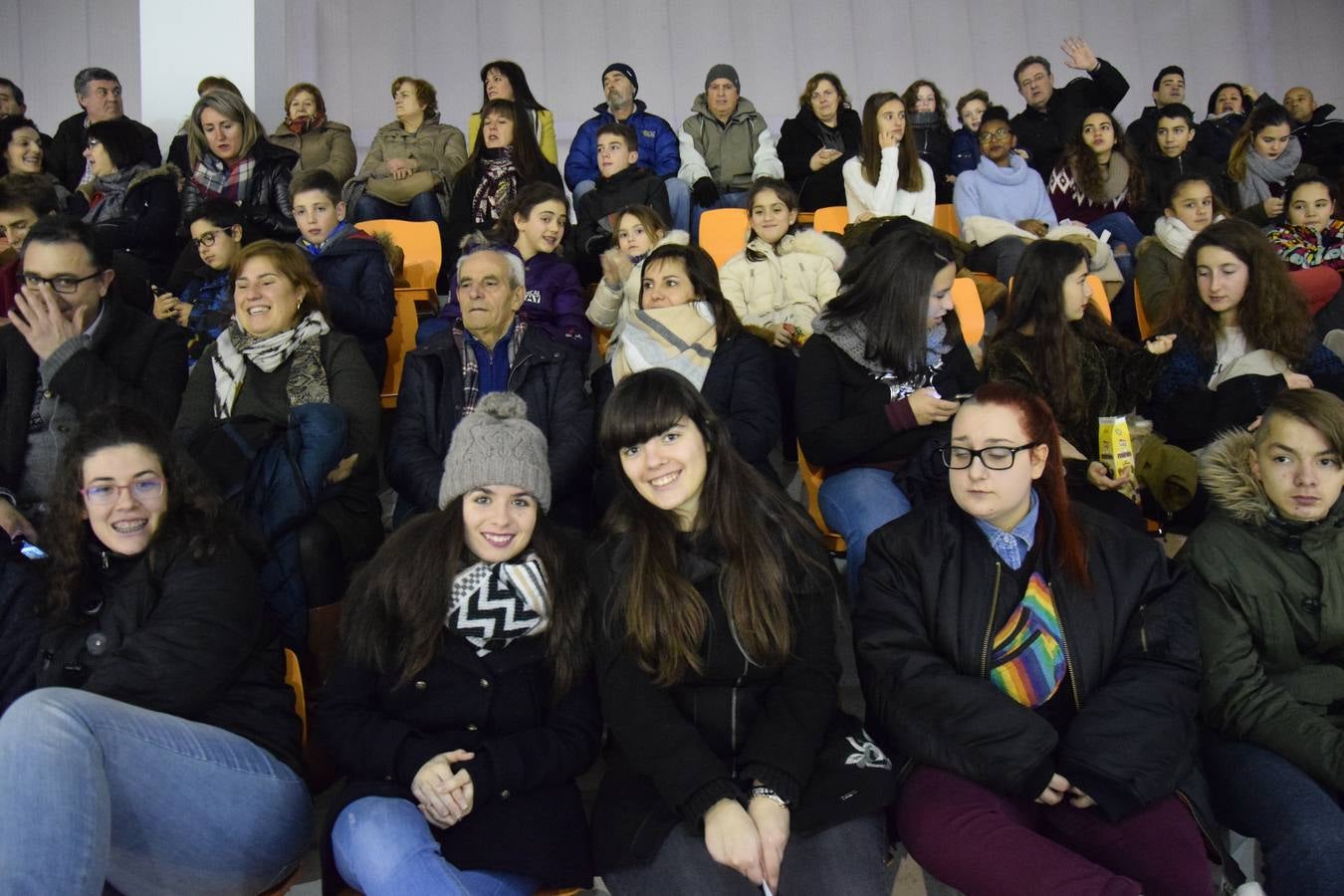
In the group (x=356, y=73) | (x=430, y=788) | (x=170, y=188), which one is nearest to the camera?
(x=430, y=788)

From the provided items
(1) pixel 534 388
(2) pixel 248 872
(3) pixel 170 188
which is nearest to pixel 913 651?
(2) pixel 248 872

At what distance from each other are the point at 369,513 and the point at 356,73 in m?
5.64

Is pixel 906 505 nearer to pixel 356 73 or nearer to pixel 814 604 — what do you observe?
pixel 814 604

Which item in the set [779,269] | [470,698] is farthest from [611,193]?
[470,698]

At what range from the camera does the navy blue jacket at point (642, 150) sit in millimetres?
5445

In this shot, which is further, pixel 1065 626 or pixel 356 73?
pixel 356 73

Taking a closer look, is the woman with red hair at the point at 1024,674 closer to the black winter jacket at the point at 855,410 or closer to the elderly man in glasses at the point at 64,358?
the black winter jacket at the point at 855,410

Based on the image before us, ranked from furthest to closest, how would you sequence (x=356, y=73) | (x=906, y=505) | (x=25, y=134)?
1. (x=356, y=73)
2. (x=25, y=134)
3. (x=906, y=505)

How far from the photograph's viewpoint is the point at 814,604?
2.12m

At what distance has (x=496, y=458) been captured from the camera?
218cm

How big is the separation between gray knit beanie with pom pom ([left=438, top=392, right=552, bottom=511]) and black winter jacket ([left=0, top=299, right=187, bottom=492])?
0.92 m

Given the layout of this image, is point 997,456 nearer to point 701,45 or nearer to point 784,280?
point 784,280

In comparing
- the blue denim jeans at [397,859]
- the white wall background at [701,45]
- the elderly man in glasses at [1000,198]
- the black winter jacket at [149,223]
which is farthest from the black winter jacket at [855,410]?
the white wall background at [701,45]

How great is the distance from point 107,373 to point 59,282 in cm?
31
